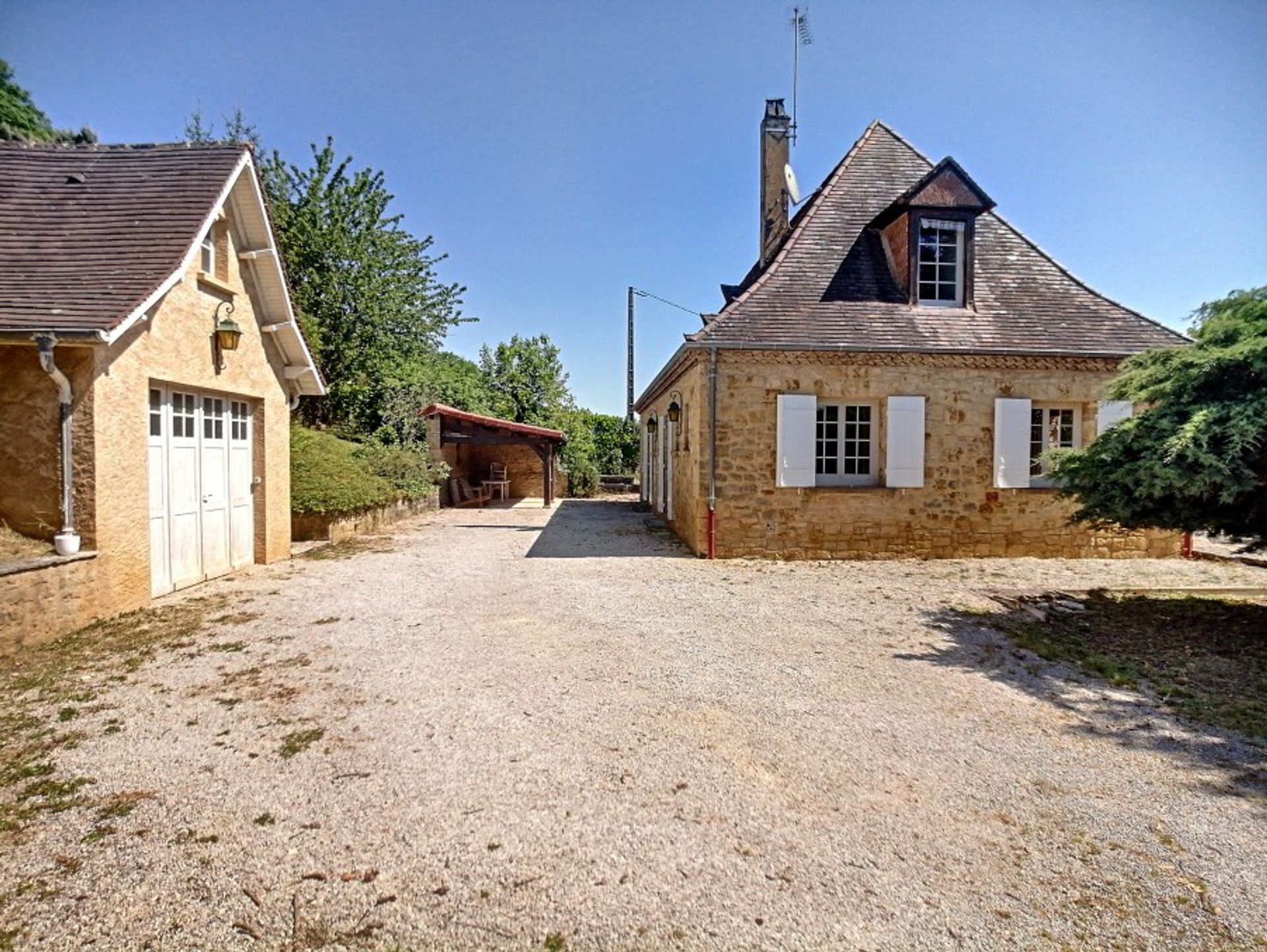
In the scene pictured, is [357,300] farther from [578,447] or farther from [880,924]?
[880,924]

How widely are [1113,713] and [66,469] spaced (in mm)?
8708

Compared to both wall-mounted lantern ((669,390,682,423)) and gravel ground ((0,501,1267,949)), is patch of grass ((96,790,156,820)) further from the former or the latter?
wall-mounted lantern ((669,390,682,423))

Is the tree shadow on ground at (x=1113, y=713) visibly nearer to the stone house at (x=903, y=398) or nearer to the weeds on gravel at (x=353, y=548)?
the stone house at (x=903, y=398)

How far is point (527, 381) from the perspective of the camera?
27875 mm

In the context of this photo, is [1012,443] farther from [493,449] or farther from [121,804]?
[493,449]

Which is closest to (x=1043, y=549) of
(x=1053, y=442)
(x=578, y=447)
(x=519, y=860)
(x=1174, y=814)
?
(x=1053, y=442)

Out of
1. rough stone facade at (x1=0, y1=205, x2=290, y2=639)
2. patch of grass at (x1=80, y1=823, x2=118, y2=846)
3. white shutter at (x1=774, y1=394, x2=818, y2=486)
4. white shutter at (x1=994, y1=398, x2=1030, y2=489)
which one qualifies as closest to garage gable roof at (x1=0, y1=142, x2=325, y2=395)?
rough stone facade at (x1=0, y1=205, x2=290, y2=639)

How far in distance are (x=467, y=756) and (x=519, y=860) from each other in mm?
1037

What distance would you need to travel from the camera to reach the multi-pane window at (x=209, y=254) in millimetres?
7969

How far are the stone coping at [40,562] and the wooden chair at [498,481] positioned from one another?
15980 mm

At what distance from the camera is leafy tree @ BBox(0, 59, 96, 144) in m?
15.5

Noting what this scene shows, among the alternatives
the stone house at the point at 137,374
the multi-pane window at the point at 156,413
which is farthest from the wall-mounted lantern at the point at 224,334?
the multi-pane window at the point at 156,413

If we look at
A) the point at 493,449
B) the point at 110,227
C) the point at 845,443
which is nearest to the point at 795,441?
the point at 845,443

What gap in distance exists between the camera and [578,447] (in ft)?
79.3
